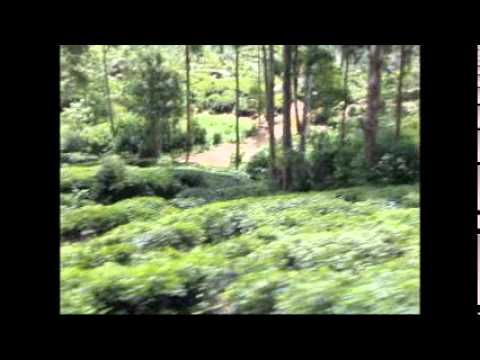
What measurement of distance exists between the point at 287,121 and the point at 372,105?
43.7 inches

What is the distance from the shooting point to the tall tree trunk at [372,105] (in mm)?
6586

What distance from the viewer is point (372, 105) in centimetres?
695

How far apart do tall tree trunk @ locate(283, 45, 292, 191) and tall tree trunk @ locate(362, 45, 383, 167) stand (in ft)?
3.04

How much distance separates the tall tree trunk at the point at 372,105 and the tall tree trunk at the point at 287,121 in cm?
93

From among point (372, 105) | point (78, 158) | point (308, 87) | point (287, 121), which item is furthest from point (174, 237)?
point (372, 105)

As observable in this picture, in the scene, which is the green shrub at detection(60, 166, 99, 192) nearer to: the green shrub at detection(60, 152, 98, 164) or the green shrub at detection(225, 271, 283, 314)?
the green shrub at detection(60, 152, 98, 164)

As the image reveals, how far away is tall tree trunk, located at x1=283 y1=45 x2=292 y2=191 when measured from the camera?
6.19 m

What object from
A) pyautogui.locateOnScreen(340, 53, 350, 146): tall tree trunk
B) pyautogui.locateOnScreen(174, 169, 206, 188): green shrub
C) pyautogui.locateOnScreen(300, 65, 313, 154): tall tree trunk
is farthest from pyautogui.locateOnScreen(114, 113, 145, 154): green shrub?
pyautogui.locateOnScreen(340, 53, 350, 146): tall tree trunk

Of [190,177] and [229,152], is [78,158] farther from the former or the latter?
[229,152]

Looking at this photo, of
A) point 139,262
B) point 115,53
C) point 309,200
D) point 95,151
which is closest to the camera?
point 139,262
